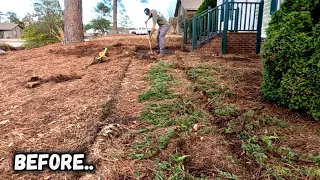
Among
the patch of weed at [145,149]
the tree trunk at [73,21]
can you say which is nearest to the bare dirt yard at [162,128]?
the patch of weed at [145,149]

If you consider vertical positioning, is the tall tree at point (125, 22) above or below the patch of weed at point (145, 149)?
above

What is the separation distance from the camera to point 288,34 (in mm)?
2535

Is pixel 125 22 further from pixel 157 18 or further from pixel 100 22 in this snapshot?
pixel 157 18

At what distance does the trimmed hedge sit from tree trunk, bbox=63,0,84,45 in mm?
8258

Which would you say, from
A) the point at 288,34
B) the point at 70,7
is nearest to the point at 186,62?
the point at 288,34

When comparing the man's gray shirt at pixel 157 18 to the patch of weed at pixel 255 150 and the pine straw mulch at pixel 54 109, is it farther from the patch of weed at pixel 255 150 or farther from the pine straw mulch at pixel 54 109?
the patch of weed at pixel 255 150

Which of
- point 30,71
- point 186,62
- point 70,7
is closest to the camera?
point 30,71

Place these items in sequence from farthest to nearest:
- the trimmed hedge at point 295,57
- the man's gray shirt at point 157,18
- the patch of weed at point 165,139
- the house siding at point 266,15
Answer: the house siding at point 266,15, the man's gray shirt at point 157,18, the trimmed hedge at point 295,57, the patch of weed at point 165,139

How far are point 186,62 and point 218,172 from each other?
4061 mm

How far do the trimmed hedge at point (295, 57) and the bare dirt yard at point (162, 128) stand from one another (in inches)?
8.2

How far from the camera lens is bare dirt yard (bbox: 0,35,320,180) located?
171cm

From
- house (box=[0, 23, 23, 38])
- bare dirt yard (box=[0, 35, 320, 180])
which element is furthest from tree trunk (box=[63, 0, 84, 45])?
house (box=[0, 23, 23, 38])

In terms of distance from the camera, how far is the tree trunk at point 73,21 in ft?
30.1

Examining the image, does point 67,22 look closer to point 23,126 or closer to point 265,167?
point 23,126
